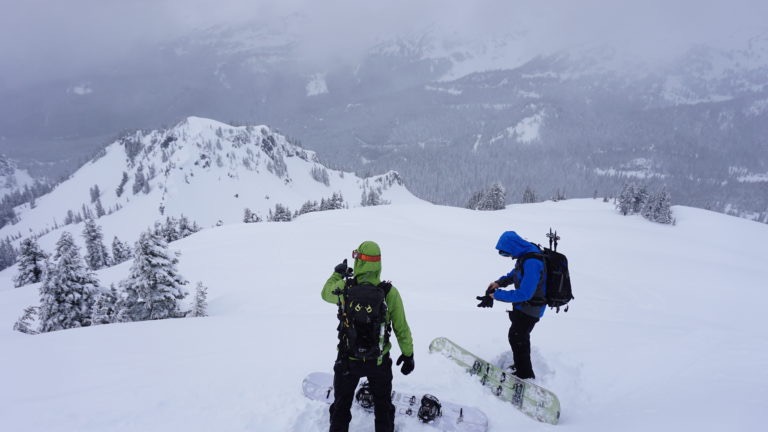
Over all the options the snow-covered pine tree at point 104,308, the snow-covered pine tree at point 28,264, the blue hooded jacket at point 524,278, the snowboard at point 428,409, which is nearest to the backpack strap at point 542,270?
the blue hooded jacket at point 524,278

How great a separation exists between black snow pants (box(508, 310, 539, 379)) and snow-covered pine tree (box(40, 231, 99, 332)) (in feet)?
90.3

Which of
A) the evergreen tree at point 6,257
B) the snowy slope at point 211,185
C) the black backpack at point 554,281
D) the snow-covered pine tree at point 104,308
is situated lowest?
the evergreen tree at point 6,257

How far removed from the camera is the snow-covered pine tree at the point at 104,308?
21906 millimetres

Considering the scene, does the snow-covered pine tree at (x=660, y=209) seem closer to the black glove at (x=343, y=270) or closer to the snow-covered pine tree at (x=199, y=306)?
the snow-covered pine tree at (x=199, y=306)

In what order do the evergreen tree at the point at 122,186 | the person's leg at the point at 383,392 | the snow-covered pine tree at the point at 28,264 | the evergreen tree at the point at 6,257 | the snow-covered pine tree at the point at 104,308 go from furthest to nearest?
the evergreen tree at the point at 122,186 < the evergreen tree at the point at 6,257 < the snow-covered pine tree at the point at 28,264 < the snow-covered pine tree at the point at 104,308 < the person's leg at the point at 383,392

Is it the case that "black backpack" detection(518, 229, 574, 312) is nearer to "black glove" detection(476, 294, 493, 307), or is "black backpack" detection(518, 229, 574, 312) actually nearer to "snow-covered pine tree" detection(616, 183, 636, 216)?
"black glove" detection(476, 294, 493, 307)

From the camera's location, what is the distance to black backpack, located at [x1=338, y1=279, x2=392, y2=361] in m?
4.53

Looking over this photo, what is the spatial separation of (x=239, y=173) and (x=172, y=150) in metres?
47.1

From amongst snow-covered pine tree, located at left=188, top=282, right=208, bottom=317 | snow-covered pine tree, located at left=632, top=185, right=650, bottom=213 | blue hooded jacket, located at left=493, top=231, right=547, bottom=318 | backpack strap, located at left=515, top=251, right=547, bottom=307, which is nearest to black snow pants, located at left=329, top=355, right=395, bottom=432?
blue hooded jacket, located at left=493, top=231, right=547, bottom=318

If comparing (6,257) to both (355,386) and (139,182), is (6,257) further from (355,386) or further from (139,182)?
(355,386)

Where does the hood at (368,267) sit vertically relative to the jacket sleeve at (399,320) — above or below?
above

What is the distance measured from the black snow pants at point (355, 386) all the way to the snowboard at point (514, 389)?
97.7 inches

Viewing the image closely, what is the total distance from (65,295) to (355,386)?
90.3 feet

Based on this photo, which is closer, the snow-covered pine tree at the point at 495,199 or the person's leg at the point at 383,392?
the person's leg at the point at 383,392
